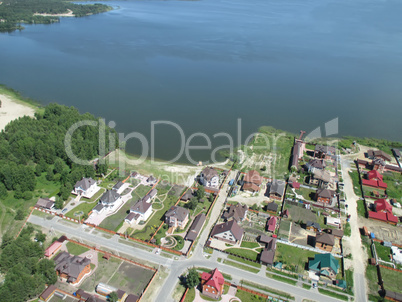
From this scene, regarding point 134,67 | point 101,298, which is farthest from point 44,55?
point 101,298

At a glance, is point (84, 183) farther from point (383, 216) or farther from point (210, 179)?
point (383, 216)

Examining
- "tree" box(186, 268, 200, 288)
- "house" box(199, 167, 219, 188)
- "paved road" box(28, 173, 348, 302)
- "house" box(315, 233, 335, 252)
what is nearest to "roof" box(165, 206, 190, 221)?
"paved road" box(28, 173, 348, 302)

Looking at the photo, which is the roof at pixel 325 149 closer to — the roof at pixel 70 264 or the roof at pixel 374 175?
the roof at pixel 374 175

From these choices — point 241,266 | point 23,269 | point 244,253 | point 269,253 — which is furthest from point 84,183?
point 269,253

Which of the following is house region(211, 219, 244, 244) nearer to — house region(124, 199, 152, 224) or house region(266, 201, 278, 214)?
house region(266, 201, 278, 214)

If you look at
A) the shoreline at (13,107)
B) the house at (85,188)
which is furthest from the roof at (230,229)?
the shoreline at (13,107)
